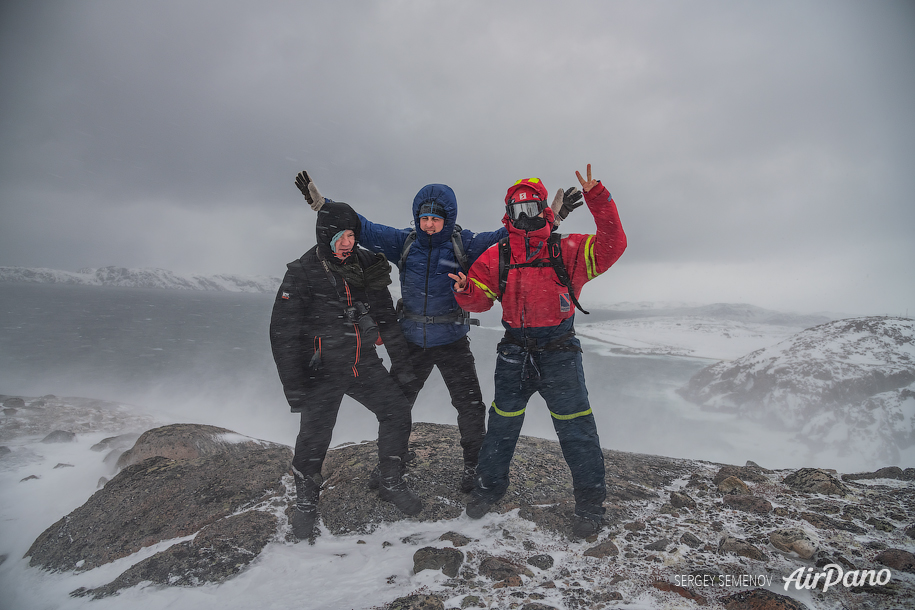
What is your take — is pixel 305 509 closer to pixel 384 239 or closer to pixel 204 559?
pixel 204 559

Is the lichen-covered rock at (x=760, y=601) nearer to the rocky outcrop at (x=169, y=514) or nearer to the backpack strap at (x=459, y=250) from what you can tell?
the backpack strap at (x=459, y=250)

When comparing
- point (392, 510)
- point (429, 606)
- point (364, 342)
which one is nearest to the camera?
point (429, 606)

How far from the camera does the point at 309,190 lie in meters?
4.16

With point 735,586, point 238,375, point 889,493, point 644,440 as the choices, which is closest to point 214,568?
point 735,586

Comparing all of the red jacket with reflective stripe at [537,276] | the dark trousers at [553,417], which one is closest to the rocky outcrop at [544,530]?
the dark trousers at [553,417]

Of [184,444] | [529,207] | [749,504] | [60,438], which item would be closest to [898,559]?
[749,504]

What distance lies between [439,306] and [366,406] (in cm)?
148

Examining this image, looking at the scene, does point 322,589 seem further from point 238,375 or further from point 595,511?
point 238,375

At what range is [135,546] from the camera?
415cm

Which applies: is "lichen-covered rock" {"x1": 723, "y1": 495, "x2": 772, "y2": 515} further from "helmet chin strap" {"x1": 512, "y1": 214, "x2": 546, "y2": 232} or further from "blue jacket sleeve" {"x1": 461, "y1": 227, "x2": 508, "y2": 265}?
"blue jacket sleeve" {"x1": 461, "y1": 227, "x2": 508, "y2": 265}

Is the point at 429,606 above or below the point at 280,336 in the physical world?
below

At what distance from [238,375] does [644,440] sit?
259 feet

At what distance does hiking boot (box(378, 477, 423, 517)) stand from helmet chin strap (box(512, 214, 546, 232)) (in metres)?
3.35

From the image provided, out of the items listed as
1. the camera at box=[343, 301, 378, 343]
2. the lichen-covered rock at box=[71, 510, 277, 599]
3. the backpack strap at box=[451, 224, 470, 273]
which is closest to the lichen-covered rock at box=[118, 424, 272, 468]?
the lichen-covered rock at box=[71, 510, 277, 599]
